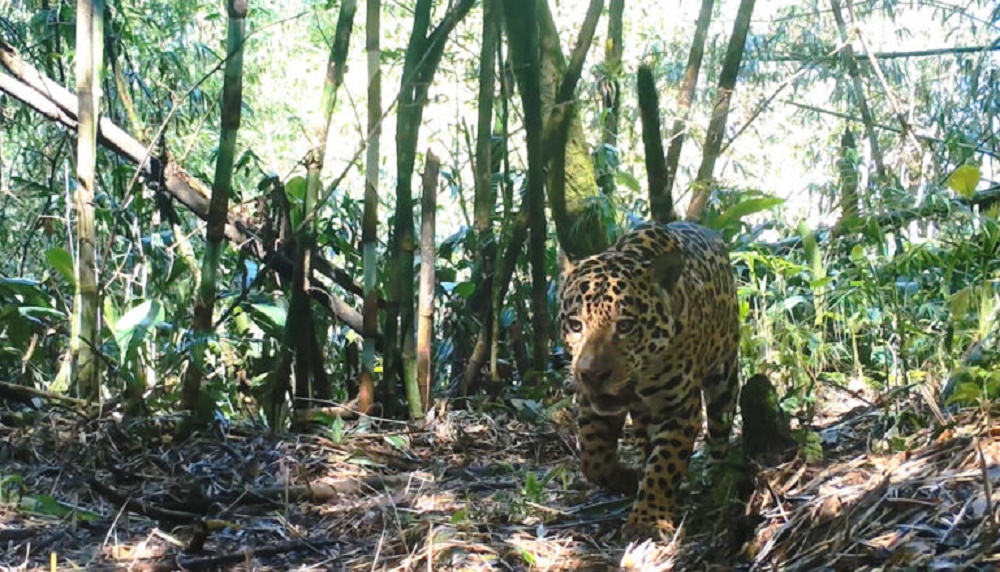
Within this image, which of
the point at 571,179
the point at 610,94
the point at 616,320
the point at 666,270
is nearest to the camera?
the point at 616,320

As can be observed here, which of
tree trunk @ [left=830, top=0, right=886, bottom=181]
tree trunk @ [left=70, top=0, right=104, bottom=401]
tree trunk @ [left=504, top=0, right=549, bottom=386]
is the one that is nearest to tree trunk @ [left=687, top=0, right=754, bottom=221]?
tree trunk @ [left=504, top=0, right=549, bottom=386]

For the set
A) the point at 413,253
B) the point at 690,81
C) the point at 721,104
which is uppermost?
the point at 690,81

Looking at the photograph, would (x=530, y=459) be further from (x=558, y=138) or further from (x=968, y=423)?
(x=968, y=423)

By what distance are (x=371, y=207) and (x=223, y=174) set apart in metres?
0.65

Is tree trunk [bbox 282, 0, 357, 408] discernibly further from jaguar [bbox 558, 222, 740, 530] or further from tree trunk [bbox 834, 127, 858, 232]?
tree trunk [bbox 834, 127, 858, 232]

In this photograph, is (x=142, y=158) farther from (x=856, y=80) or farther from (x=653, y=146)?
(x=856, y=80)

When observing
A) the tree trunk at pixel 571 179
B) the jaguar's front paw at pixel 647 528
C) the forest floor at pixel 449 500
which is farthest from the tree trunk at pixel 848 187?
the jaguar's front paw at pixel 647 528

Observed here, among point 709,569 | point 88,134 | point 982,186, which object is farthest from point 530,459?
point 982,186

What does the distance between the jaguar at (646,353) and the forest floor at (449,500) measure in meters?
0.14

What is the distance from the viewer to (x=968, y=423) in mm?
2947

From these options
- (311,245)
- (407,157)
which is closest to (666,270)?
(407,157)

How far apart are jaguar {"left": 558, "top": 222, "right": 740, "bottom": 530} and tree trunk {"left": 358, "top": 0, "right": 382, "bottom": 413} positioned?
1165mm

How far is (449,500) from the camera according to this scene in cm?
362

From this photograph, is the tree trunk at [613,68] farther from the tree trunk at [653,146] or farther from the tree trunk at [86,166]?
the tree trunk at [86,166]
